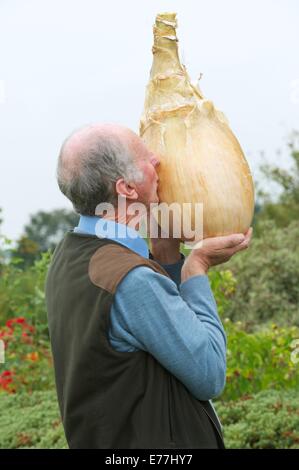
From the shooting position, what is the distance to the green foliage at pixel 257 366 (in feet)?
18.3

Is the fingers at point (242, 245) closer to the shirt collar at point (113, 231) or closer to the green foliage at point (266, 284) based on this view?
the shirt collar at point (113, 231)

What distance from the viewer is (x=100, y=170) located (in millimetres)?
2258

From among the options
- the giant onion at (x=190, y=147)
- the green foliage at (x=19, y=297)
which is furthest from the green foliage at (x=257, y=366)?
the giant onion at (x=190, y=147)

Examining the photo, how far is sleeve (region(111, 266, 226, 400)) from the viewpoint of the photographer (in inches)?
→ 84.9

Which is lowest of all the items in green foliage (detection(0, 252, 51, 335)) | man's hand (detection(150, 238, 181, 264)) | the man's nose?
green foliage (detection(0, 252, 51, 335))

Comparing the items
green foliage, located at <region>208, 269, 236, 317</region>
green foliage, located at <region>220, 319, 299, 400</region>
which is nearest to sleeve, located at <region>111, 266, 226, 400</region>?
green foliage, located at <region>220, 319, 299, 400</region>

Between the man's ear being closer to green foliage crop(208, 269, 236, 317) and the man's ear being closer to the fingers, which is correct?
the fingers

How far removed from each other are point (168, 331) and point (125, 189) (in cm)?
44

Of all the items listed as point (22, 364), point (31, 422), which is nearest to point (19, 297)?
point (22, 364)

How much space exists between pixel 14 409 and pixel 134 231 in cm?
397

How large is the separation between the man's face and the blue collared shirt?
0.82 feet

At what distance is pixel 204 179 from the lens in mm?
2395
